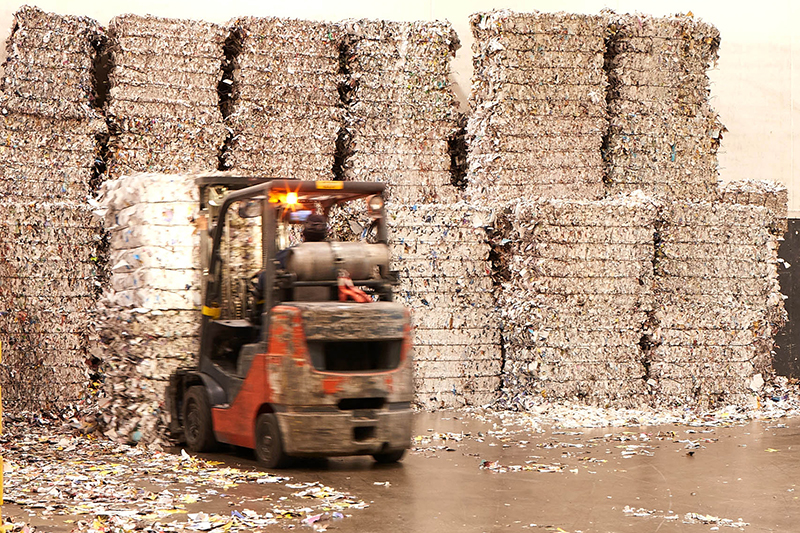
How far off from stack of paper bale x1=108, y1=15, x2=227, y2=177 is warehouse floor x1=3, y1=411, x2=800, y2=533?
2.84m

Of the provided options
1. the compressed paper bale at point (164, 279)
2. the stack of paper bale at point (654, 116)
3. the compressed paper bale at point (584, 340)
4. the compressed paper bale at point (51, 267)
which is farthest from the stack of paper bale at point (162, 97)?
the stack of paper bale at point (654, 116)

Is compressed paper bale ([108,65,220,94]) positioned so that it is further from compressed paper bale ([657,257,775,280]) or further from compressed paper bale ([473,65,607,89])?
compressed paper bale ([657,257,775,280])

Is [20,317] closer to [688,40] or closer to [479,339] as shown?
[479,339]

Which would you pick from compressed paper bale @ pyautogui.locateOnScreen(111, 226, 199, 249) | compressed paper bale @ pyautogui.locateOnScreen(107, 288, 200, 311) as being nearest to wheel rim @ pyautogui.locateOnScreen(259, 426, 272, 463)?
compressed paper bale @ pyautogui.locateOnScreen(107, 288, 200, 311)

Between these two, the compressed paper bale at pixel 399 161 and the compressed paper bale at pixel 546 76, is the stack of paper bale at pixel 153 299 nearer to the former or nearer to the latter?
the compressed paper bale at pixel 399 161

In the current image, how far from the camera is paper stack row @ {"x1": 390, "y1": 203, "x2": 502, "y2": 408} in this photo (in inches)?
424

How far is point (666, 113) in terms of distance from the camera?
11047mm

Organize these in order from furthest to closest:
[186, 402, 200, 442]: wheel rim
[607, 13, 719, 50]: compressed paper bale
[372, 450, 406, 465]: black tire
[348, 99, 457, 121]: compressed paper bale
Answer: [607, 13, 719, 50]: compressed paper bale → [348, 99, 457, 121]: compressed paper bale → [186, 402, 200, 442]: wheel rim → [372, 450, 406, 465]: black tire

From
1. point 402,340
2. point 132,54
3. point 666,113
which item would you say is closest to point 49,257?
point 132,54

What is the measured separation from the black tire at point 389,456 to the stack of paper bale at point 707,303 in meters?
3.90

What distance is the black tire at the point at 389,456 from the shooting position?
7719mm

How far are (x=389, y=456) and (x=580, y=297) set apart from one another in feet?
11.6

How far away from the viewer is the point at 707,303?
36.1 feet

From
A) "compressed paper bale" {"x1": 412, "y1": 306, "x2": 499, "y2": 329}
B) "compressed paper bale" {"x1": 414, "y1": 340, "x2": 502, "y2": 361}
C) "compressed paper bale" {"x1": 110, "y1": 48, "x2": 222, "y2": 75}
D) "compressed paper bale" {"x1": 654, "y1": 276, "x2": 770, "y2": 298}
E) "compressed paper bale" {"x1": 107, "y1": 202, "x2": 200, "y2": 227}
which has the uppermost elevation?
"compressed paper bale" {"x1": 110, "y1": 48, "x2": 222, "y2": 75}
